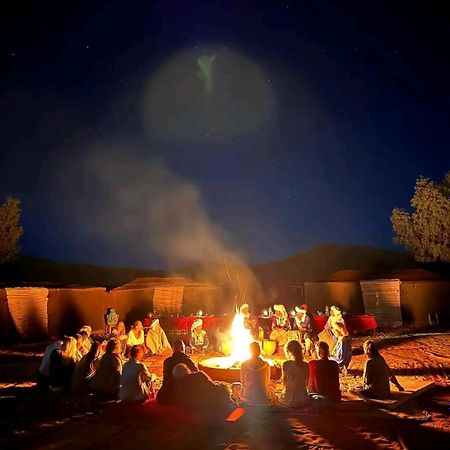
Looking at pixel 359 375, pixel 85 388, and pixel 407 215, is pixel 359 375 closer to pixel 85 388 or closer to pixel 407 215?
pixel 85 388

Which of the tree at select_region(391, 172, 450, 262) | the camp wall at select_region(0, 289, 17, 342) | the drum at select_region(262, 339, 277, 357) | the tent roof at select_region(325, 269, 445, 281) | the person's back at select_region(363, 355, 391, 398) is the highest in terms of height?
the tree at select_region(391, 172, 450, 262)

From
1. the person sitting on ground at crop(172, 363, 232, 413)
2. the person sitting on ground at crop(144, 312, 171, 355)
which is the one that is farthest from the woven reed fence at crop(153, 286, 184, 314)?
the person sitting on ground at crop(172, 363, 232, 413)

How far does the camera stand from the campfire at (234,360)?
9109mm

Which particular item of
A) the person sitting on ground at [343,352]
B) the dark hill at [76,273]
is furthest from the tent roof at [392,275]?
the dark hill at [76,273]

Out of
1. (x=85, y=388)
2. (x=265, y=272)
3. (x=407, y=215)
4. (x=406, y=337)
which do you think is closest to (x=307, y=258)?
(x=265, y=272)

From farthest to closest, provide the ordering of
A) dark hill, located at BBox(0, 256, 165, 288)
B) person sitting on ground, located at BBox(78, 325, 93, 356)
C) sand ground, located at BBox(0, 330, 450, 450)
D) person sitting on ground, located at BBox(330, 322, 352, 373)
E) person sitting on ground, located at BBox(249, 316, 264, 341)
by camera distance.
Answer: dark hill, located at BBox(0, 256, 165, 288) < person sitting on ground, located at BBox(249, 316, 264, 341) < person sitting on ground, located at BBox(330, 322, 352, 373) < person sitting on ground, located at BBox(78, 325, 93, 356) < sand ground, located at BBox(0, 330, 450, 450)

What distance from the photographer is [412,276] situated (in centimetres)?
2206

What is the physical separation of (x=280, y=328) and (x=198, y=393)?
6.34 m

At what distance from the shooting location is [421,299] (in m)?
21.5

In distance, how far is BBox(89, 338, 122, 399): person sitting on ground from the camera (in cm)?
745

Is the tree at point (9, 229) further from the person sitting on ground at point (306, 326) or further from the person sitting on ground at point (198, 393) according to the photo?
the person sitting on ground at point (198, 393)

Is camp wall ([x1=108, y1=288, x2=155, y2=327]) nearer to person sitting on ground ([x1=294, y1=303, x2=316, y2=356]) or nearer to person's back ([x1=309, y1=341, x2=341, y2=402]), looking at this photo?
person sitting on ground ([x1=294, y1=303, x2=316, y2=356])

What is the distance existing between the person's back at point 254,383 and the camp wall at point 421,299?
16.8 m

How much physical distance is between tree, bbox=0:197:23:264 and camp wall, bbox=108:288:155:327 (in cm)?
1021
